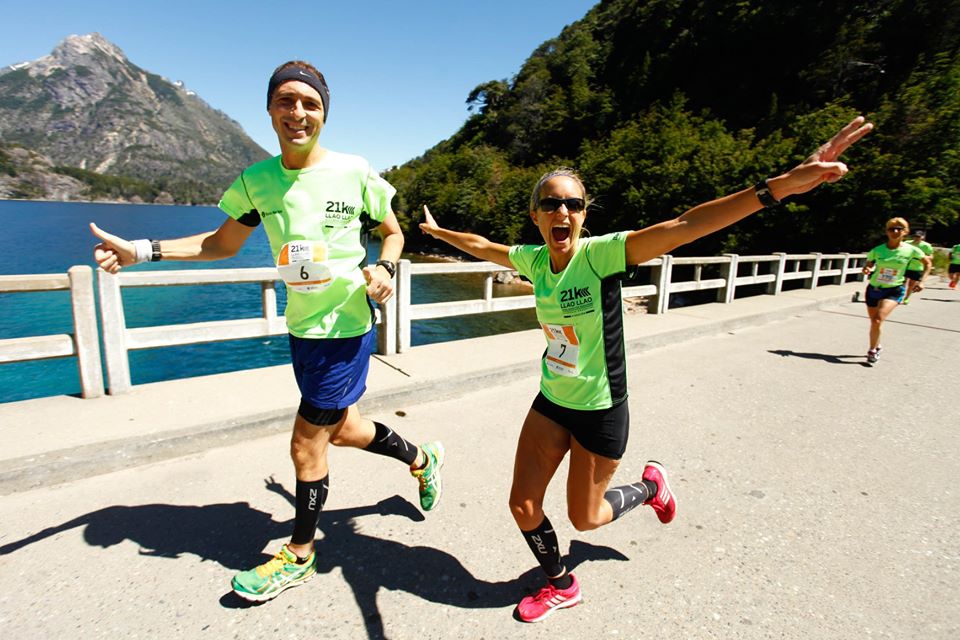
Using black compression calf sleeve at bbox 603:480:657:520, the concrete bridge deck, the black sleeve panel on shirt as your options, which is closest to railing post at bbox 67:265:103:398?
the concrete bridge deck

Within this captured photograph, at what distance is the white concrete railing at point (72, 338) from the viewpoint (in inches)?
156

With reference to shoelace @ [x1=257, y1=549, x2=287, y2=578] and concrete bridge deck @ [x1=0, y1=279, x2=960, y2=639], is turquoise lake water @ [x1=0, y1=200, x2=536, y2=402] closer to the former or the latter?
concrete bridge deck @ [x1=0, y1=279, x2=960, y2=639]

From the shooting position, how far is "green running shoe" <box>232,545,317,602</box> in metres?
2.26

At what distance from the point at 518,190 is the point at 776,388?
5237 centimetres

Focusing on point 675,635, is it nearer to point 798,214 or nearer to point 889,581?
point 889,581

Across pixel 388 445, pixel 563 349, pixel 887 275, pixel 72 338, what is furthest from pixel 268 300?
pixel 887 275

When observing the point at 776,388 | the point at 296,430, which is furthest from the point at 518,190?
the point at 296,430

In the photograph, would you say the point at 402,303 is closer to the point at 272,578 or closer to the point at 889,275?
the point at 272,578

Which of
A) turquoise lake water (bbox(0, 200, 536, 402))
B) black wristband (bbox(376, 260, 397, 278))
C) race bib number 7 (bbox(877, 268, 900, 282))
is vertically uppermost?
black wristband (bbox(376, 260, 397, 278))

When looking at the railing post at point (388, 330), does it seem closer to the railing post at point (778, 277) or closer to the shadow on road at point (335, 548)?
the shadow on road at point (335, 548)

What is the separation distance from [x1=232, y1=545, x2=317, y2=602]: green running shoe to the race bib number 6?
131 centimetres

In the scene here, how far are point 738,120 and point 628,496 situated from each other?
55.7m

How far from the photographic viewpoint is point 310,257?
7.40 feet

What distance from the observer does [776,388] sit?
19.1ft
